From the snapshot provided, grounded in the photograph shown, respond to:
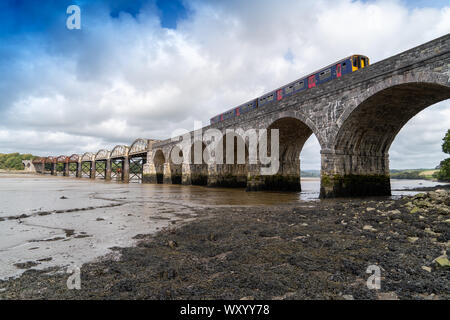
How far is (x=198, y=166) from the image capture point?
37.6 m

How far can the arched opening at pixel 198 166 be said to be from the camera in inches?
1417

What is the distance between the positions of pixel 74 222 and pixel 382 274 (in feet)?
25.8

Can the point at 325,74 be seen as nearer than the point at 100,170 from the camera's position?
Yes

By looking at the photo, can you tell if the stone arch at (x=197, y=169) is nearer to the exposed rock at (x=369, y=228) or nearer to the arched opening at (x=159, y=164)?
the arched opening at (x=159, y=164)

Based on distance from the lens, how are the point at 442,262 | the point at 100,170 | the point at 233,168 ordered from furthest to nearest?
the point at 100,170 → the point at 233,168 → the point at 442,262

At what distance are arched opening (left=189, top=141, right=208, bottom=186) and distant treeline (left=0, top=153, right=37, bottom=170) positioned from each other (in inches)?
4559

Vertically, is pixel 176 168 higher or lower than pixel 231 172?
higher

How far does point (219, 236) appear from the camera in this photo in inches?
211

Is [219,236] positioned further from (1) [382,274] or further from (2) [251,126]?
(2) [251,126]

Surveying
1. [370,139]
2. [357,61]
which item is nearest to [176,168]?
[370,139]

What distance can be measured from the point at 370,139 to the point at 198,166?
84.5 feet

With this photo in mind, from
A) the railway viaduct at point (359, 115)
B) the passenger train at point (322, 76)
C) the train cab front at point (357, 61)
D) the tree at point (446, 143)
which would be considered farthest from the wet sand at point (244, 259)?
the tree at point (446, 143)

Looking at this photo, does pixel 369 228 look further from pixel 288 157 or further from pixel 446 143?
pixel 446 143

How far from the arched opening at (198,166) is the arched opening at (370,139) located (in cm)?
2291
